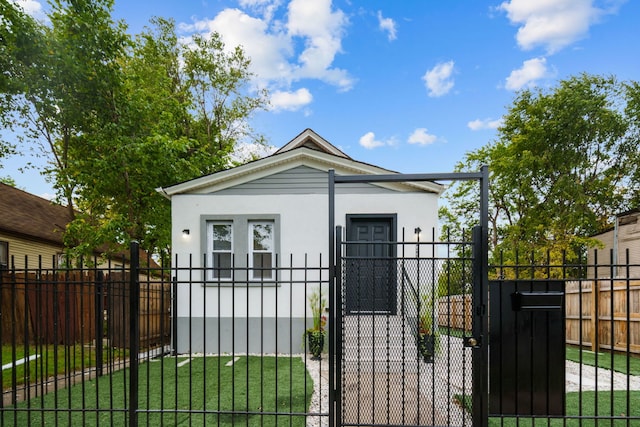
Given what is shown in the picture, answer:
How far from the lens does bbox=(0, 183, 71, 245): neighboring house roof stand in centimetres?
1219

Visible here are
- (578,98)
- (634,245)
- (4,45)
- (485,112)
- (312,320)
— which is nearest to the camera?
(312,320)

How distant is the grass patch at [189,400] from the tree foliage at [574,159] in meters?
14.3

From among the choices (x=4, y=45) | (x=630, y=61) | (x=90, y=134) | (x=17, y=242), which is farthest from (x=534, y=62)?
(x=17, y=242)

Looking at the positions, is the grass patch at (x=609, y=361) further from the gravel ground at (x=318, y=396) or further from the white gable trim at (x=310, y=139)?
the white gable trim at (x=310, y=139)

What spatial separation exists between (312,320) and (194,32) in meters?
15.6

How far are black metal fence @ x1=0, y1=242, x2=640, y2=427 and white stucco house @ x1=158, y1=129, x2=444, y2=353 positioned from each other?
8 cm

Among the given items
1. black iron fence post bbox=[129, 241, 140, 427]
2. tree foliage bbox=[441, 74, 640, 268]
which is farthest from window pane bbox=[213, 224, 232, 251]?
tree foliage bbox=[441, 74, 640, 268]

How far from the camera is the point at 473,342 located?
331cm

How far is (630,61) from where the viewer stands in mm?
16438

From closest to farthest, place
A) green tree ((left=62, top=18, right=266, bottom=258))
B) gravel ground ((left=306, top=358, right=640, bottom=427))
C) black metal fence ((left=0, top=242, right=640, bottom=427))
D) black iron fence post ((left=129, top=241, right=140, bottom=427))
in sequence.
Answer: black metal fence ((left=0, top=242, right=640, bottom=427)) → black iron fence post ((left=129, top=241, right=140, bottom=427)) → gravel ground ((left=306, top=358, right=640, bottom=427)) → green tree ((left=62, top=18, right=266, bottom=258))

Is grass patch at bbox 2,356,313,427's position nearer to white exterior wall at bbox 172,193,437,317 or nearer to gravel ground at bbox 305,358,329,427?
gravel ground at bbox 305,358,329,427

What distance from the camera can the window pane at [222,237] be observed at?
346 inches

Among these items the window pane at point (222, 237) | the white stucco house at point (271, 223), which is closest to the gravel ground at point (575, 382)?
the white stucco house at point (271, 223)

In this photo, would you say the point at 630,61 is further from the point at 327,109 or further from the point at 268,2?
the point at 268,2
